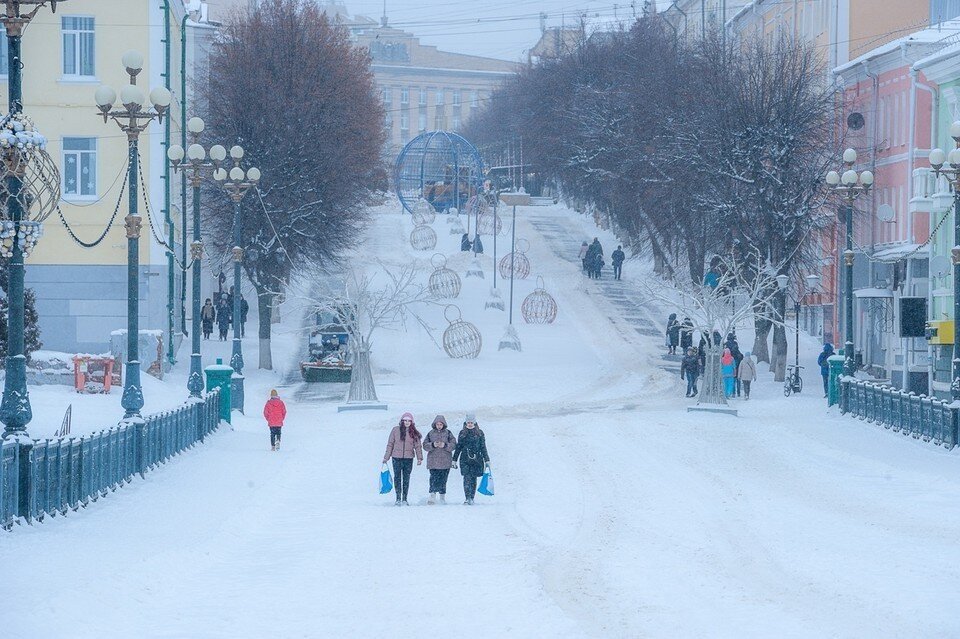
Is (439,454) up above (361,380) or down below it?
below

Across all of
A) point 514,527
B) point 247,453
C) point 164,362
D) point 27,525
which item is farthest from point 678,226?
point 27,525

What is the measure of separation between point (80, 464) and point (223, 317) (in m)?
31.4

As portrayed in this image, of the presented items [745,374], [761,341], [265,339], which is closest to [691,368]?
[745,374]

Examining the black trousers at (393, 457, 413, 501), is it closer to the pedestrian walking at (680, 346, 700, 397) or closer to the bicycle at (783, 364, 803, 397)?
the pedestrian walking at (680, 346, 700, 397)

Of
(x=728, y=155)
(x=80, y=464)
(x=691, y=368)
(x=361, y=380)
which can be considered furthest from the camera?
(x=728, y=155)

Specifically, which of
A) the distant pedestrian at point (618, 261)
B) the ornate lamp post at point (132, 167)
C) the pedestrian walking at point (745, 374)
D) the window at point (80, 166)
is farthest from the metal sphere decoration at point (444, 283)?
the ornate lamp post at point (132, 167)

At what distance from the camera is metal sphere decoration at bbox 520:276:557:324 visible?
5369 centimetres

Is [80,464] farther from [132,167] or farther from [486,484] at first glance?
[486,484]

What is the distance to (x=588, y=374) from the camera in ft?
142

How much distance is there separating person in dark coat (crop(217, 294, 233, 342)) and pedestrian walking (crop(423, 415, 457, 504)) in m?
29.4

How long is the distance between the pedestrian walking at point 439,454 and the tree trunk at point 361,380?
46.9 ft

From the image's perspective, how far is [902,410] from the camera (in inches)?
1091

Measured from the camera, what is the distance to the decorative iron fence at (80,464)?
1424cm

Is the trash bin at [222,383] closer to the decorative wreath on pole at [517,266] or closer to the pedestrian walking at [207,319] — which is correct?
the pedestrian walking at [207,319]
